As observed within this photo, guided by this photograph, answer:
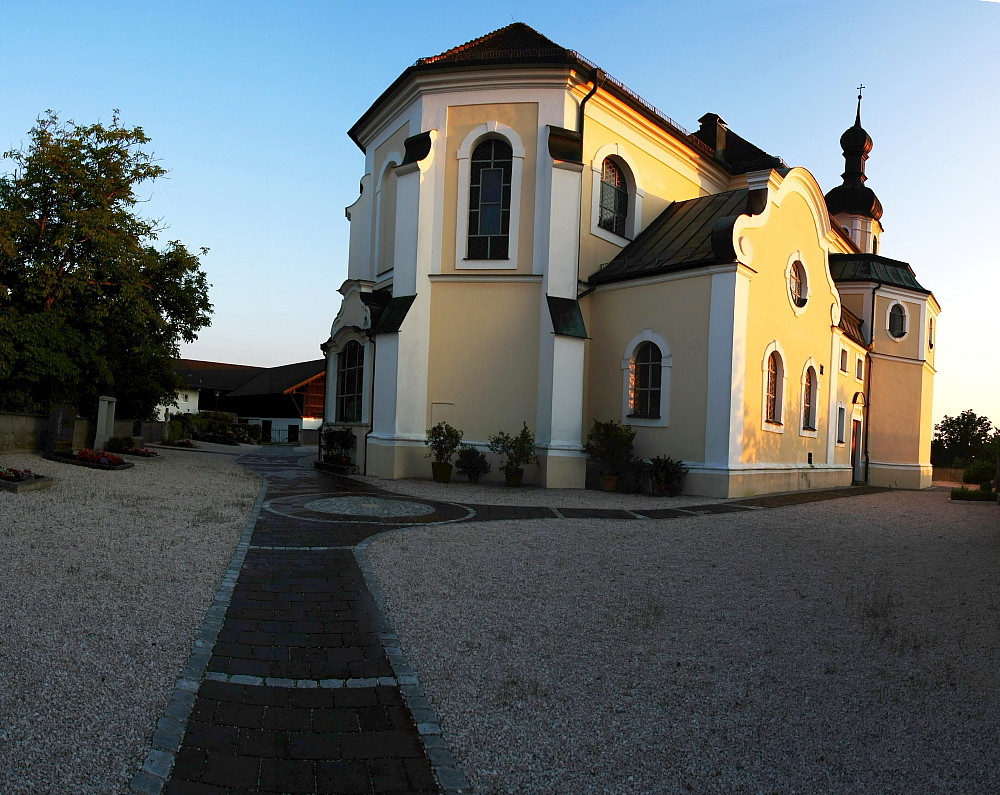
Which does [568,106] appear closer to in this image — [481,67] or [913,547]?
[481,67]

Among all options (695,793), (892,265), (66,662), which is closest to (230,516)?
(66,662)

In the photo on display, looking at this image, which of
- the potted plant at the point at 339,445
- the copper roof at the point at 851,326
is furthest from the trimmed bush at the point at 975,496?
the potted plant at the point at 339,445

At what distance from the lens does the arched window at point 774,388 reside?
1862cm

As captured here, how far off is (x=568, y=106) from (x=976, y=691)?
1670 centimetres

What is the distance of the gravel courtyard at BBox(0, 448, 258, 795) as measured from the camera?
127 inches

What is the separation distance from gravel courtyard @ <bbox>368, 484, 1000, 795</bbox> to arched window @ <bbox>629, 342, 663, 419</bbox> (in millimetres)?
8777

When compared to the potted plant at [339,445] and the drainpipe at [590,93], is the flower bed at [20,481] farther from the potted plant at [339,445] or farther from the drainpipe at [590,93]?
the drainpipe at [590,93]

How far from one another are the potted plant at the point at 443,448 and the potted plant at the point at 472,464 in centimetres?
27

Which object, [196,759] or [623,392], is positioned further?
[623,392]

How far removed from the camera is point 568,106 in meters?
18.3

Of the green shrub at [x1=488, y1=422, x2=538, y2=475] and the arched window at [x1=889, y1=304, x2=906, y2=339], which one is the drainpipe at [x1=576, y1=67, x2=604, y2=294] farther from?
the arched window at [x1=889, y1=304, x2=906, y2=339]

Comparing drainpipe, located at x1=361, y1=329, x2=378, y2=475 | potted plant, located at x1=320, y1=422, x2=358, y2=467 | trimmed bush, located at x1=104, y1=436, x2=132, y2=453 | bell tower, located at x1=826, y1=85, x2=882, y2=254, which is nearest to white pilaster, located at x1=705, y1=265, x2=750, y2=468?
drainpipe, located at x1=361, y1=329, x2=378, y2=475

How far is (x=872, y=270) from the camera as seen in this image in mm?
29000

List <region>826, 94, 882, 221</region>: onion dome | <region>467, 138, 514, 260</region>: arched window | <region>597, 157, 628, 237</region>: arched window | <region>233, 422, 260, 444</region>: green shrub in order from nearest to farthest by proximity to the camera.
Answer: <region>467, 138, 514, 260</region>: arched window → <region>597, 157, 628, 237</region>: arched window → <region>826, 94, 882, 221</region>: onion dome → <region>233, 422, 260, 444</region>: green shrub
